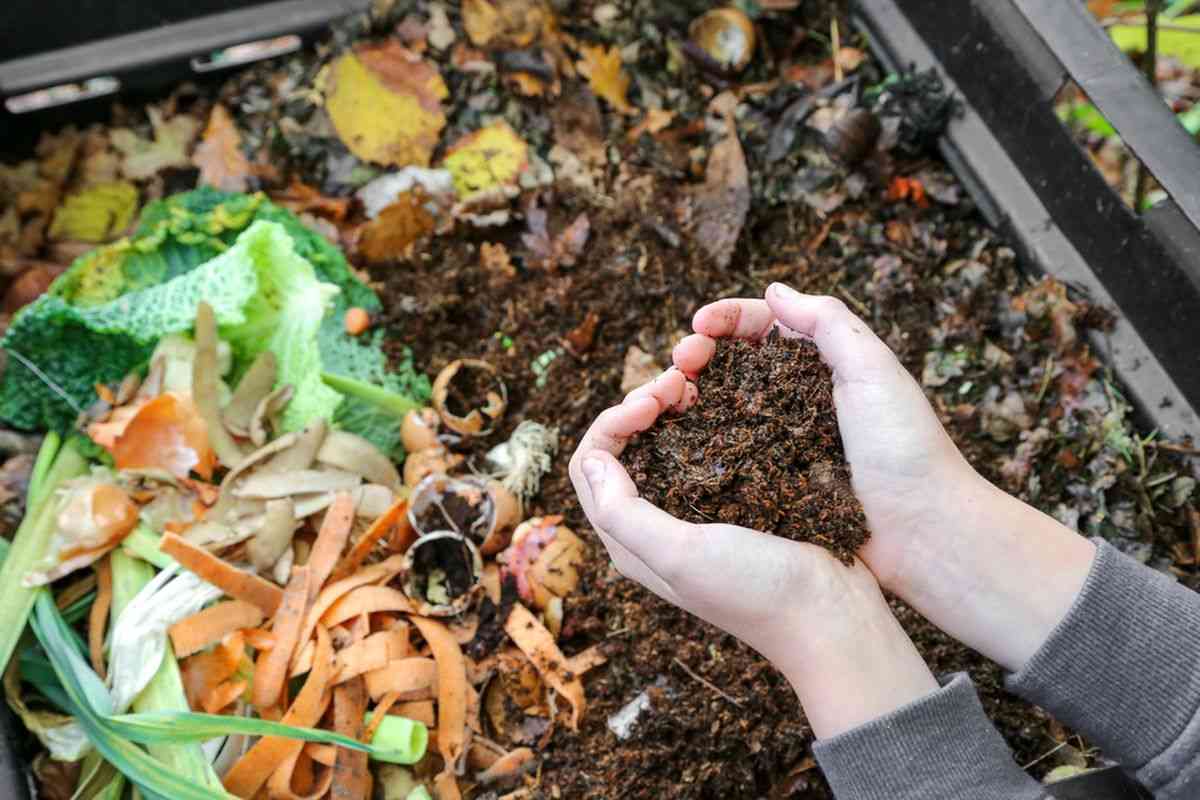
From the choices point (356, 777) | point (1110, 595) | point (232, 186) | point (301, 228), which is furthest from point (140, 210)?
point (1110, 595)

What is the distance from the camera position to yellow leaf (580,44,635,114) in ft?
9.18

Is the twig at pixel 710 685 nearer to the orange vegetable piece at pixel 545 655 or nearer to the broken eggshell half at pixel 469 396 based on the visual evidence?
the orange vegetable piece at pixel 545 655

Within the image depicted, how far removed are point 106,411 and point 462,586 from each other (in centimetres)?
96

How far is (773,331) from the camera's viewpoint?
5.56 ft

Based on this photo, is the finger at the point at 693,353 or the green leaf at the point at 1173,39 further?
the green leaf at the point at 1173,39

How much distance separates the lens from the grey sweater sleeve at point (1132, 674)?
1376mm

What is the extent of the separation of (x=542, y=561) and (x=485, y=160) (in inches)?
47.9

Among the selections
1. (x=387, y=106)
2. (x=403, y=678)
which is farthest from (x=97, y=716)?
(x=387, y=106)

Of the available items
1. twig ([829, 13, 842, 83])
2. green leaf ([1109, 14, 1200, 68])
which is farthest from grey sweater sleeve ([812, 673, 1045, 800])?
twig ([829, 13, 842, 83])

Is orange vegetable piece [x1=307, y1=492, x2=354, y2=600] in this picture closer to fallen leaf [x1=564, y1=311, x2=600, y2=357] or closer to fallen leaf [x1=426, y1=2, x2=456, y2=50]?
fallen leaf [x1=564, y1=311, x2=600, y2=357]

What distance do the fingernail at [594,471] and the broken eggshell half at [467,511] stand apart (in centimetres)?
67

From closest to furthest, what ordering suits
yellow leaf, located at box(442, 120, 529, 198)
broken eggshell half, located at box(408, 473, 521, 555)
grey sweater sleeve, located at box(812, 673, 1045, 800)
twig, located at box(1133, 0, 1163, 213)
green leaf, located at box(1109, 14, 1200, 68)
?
grey sweater sleeve, located at box(812, 673, 1045, 800) < twig, located at box(1133, 0, 1163, 213) < broken eggshell half, located at box(408, 473, 521, 555) < green leaf, located at box(1109, 14, 1200, 68) < yellow leaf, located at box(442, 120, 529, 198)

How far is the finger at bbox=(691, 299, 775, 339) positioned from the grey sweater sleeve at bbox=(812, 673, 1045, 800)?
70 centimetres

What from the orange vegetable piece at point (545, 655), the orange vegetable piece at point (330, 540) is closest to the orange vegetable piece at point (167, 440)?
the orange vegetable piece at point (330, 540)
